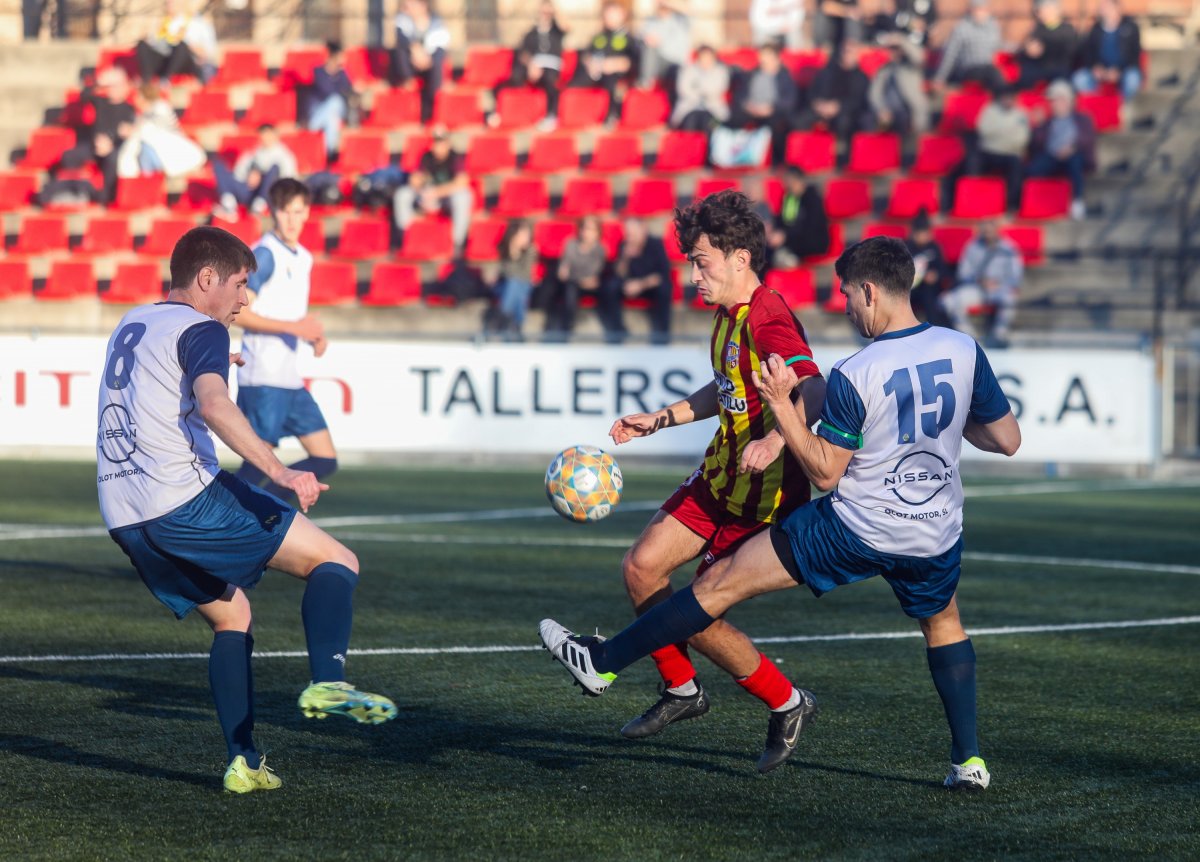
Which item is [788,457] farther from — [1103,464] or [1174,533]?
[1103,464]

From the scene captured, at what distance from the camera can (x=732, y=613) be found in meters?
8.95

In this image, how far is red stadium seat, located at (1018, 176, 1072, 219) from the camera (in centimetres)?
2147

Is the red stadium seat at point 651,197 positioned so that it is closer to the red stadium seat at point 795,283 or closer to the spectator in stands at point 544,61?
the spectator in stands at point 544,61

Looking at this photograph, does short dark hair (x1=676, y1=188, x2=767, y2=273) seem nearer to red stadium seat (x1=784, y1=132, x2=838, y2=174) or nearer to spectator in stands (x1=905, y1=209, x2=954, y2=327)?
spectator in stands (x1=905, y1=209, x2=954, y2=327)

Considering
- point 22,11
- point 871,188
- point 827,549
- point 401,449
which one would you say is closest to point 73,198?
point 22,11

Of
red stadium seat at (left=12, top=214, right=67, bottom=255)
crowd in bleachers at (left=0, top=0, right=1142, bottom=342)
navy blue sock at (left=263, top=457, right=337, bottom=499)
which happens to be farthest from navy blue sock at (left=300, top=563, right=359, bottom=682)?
red stadium seat at (left=12, top=214, right=67, bottom=255)

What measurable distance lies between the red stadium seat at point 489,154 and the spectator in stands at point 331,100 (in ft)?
5.99

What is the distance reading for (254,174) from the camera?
22.2 metres

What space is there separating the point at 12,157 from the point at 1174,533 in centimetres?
1814

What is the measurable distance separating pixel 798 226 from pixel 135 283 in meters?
8.47

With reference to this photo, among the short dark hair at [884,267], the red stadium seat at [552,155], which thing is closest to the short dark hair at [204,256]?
the short dark hair at [884,267]

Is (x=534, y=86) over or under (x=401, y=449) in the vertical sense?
over

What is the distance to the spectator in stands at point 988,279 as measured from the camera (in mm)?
19469

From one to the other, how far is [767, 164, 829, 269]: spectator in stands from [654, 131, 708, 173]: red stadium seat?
2.30 metres
